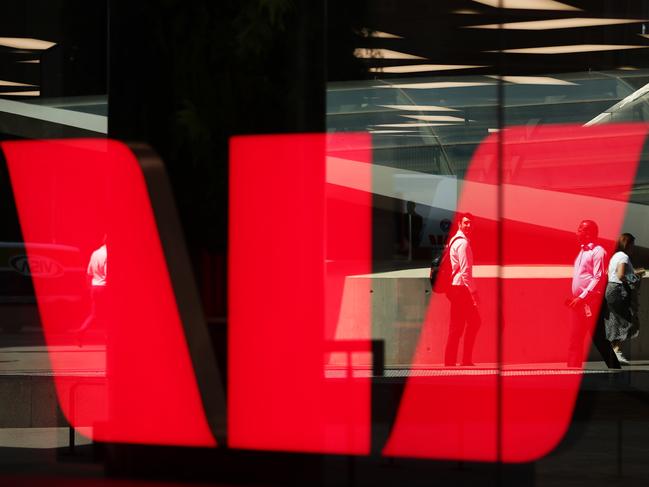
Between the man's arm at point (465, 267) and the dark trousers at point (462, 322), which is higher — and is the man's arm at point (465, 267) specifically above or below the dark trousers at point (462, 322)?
above

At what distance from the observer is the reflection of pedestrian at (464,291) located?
19.3 ft

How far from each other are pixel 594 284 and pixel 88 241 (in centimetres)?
258

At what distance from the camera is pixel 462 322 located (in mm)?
5883

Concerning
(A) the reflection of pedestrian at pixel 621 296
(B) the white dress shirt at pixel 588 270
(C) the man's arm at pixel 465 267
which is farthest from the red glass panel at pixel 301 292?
(A) the reflection of pedestrian at pixel 621 296

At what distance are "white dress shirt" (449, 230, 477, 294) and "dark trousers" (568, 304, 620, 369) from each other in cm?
79

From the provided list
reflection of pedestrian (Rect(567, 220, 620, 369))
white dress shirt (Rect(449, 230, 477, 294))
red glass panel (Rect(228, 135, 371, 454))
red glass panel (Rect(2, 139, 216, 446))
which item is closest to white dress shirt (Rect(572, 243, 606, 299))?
reflection of pedestrian (Rect(567, 220, 620, 369))

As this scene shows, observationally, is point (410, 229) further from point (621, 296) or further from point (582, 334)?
point (621, 296)

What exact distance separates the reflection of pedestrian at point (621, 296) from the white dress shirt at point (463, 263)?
103 centimetres

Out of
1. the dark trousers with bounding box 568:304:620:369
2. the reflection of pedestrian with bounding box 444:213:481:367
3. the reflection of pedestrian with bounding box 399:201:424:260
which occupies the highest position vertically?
the reflection of pedestrian with bounding box 399:201:424:260

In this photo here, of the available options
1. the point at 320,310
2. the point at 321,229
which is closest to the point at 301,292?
the point at 320,310

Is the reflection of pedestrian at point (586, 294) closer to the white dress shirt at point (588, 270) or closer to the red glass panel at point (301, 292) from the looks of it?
the white dress shirt at point (588, 270)

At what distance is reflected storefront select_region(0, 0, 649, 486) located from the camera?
592 cm

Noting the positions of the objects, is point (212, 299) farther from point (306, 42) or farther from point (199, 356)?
point (306, 42)

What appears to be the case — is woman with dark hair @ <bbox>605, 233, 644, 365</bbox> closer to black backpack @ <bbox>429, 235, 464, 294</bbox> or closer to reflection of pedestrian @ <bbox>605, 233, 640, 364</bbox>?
reflection of pedestrian @ <bbox>605, 233, 640, 364</bbox>
